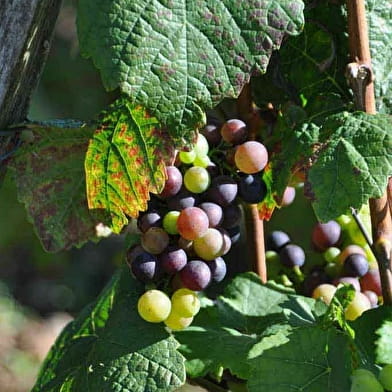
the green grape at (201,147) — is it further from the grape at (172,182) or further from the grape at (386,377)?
the grape at (386,377)

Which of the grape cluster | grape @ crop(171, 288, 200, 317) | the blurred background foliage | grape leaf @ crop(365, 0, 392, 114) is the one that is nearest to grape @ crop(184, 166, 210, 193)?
the grape cluster

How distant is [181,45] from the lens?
0.83 m

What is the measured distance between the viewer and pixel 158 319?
0.98 meters

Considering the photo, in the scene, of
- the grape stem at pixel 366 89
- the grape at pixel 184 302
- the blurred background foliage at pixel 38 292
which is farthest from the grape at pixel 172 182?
the blurred background foliage at pixel 38 292

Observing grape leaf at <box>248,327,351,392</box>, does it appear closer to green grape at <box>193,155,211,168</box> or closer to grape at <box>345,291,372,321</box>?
grape at <box>345,291,372,321</box>

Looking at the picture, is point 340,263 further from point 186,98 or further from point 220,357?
point 186,98

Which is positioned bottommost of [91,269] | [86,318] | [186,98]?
[91,269]

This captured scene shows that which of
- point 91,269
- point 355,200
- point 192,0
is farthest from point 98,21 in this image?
point 91,269

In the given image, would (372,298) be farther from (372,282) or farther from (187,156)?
(187,156)

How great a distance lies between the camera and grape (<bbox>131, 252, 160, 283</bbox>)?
0.96 metres

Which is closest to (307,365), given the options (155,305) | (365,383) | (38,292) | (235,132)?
(365,383)

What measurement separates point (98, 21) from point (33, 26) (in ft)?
0.43

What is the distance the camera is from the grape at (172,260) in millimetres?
968

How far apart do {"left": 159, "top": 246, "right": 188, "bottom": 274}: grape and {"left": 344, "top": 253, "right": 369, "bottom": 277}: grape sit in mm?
249
